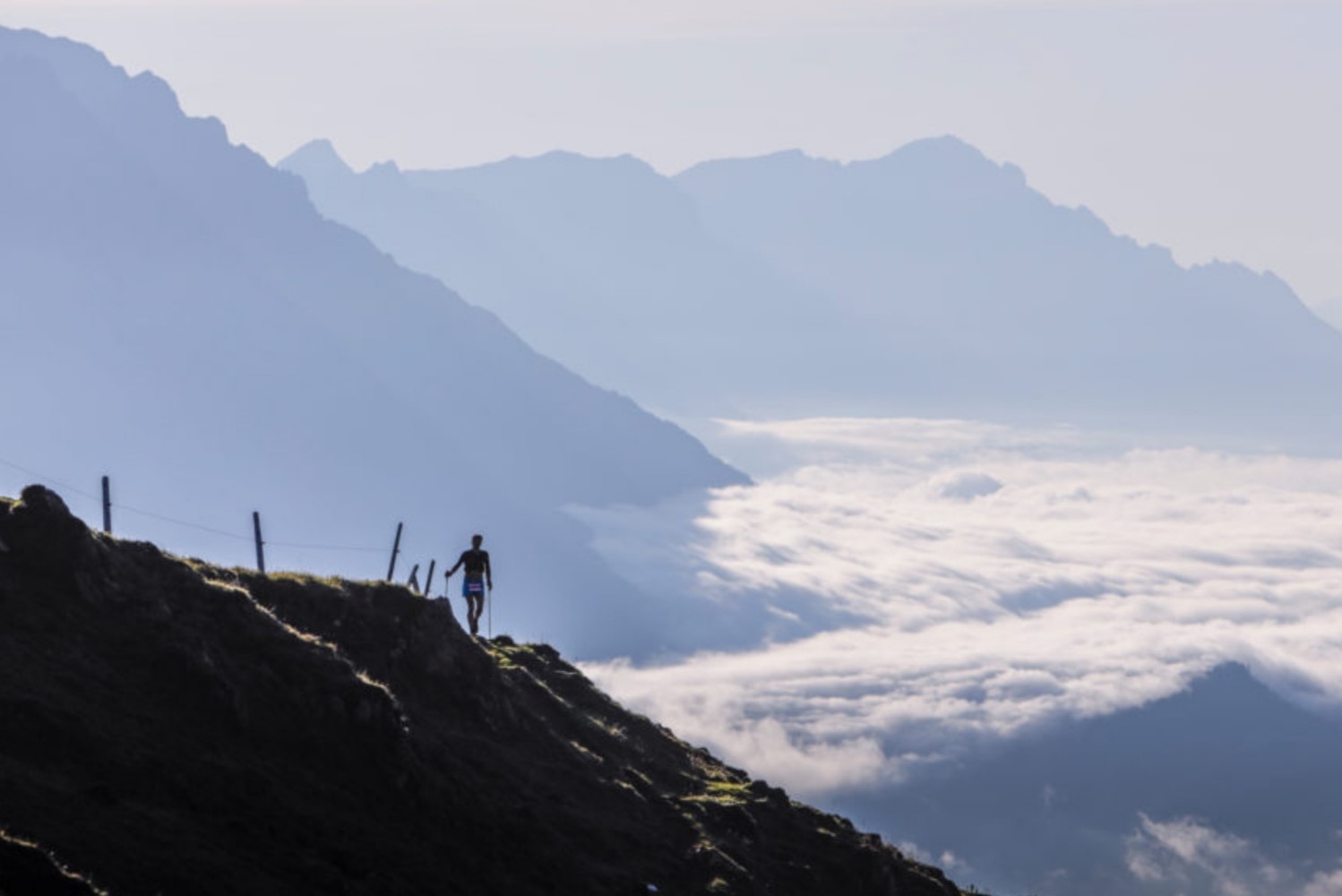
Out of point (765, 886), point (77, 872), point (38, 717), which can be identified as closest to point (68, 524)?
point (38, 717)

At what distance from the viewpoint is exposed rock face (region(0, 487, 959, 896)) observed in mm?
34375

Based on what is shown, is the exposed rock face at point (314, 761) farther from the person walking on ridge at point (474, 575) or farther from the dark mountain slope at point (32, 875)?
the person walking on ridge at point (474, 575)

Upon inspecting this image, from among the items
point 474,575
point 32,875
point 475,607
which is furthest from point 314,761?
point 475,607

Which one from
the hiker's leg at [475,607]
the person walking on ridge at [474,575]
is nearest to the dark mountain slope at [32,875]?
the person walking on ridge at [474,575]

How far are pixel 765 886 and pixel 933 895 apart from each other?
344 inches

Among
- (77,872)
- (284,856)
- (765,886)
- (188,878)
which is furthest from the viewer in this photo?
(765,886)

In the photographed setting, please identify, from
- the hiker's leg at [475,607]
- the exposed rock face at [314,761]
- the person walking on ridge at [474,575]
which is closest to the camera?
the exposed rock face at [314,761]

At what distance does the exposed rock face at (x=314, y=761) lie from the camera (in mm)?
34375

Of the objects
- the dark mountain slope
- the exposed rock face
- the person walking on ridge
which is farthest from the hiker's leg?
the dark mountain slope

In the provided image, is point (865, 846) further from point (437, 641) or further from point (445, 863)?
point (445, 863)

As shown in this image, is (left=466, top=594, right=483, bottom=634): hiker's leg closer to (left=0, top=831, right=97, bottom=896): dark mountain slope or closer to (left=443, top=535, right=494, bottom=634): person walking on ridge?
(left=443, top=535, right=494, bottom=634): person walking on ridge

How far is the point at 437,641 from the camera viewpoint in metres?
50.4

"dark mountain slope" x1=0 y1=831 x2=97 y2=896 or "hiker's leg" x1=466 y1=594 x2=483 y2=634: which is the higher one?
"hiker's leg" x1=466 y1=594 x2=483 y2=634

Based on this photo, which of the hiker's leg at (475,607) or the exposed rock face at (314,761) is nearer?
the exposed rock face at (314,761)
